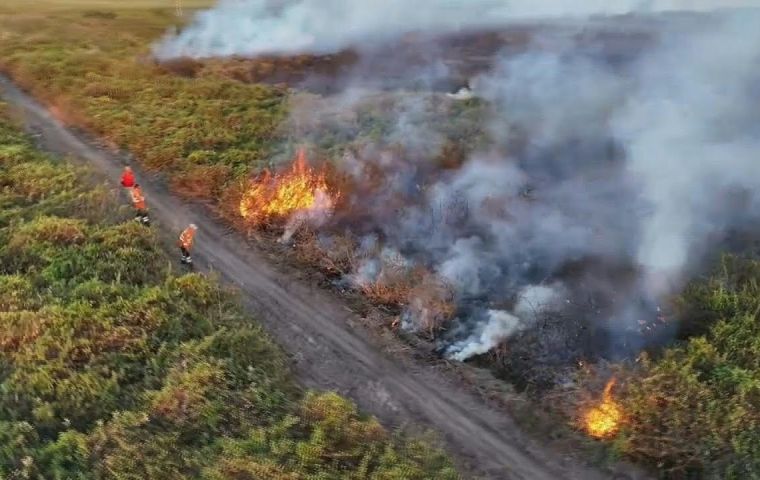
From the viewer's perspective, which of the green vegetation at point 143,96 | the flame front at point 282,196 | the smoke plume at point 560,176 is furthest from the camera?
the green vegetation at point 143,96

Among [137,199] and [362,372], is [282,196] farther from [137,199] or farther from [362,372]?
[362,372]

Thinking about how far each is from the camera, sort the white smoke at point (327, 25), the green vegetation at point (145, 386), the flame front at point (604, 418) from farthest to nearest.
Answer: the white smoke at point (327, 25) → the flame front at point (604, 418) → the green vegetation at point (145, 386)

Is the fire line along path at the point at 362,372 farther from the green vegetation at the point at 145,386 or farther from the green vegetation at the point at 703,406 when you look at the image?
the green vegetation at the point at 703,406

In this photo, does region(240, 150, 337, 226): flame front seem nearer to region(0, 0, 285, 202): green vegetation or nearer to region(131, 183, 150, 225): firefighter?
region(0, 0, 285, 202): green vegetation

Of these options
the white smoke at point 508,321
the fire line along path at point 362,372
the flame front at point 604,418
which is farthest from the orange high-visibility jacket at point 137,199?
the flame front at point 604,418

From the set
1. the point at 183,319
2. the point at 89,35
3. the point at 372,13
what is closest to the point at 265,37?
the point at 372,13
